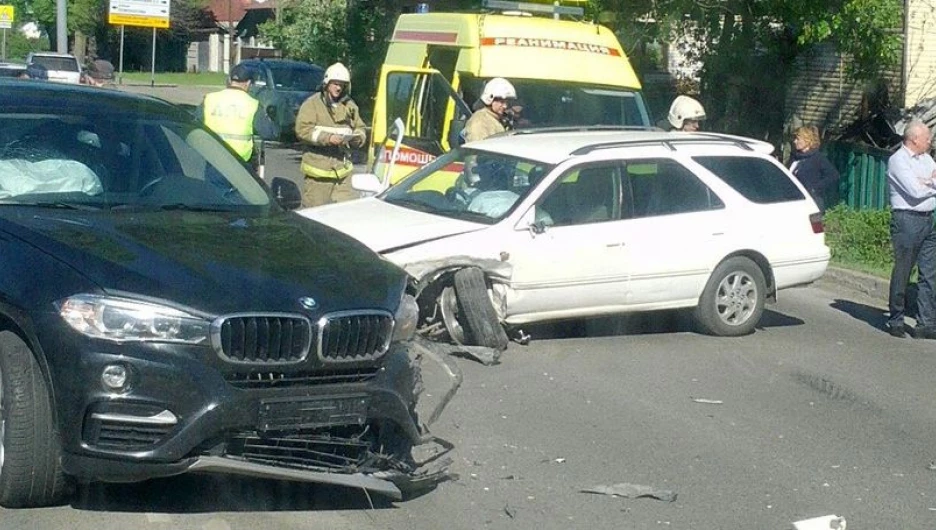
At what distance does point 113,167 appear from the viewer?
23.2 feet

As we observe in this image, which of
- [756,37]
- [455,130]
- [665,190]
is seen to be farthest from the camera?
[756,37]

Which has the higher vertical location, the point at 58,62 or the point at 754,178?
the point at 58,62

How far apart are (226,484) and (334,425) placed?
940mm

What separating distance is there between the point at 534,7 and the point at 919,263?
5.51 m

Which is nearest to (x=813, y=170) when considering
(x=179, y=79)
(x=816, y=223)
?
(x=816, y=223)

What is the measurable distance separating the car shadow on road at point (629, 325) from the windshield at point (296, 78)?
20.1 meters

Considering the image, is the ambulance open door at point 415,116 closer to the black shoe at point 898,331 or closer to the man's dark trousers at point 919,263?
the man's dark trousers at point 919,263

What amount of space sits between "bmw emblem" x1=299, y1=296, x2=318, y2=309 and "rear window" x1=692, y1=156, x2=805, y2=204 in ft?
20.4

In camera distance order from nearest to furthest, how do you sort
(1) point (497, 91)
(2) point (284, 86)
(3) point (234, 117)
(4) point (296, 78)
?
(3) point (234, 117), (1) point (497, 91), (2) point (284, 86), (4) point (296, 78)

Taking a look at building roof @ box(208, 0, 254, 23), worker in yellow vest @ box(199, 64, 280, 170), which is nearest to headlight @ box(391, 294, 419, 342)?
worker in yellow vest @ box(199, 64, 280, 170)

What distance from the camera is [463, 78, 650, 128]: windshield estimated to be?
13961 mm

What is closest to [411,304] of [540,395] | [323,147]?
[540,395]

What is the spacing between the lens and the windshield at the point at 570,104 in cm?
1396

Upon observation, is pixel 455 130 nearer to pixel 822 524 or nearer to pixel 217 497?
pixel 217 497
